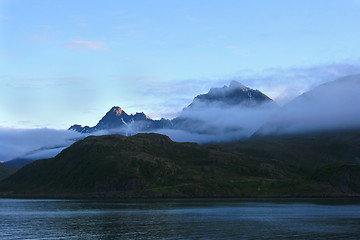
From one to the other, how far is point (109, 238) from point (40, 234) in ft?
78.6

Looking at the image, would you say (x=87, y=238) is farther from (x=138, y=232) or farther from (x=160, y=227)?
(x=160, y=227)

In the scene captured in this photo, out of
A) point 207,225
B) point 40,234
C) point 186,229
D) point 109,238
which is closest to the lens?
point 109,238

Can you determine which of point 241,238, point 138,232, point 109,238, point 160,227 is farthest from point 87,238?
point 241,238

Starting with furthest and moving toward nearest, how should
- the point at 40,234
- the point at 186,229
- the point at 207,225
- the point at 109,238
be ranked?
the point at 207,225 → the point at 186,229 → the point at 40,234 → the point at 109,238

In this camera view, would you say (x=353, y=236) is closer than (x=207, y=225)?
Yes

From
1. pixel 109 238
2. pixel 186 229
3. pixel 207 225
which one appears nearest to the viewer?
pixel 109 238

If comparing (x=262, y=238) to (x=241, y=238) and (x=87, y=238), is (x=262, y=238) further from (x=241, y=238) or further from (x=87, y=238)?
(x=87, y=238)

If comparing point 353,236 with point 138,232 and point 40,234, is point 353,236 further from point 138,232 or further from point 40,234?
point 40,234

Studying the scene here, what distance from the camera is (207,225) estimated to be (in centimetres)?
14500

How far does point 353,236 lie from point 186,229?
161 ft

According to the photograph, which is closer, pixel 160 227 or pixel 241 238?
pixel 241 238

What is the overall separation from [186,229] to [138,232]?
653 inches

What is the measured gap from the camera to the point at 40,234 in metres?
120

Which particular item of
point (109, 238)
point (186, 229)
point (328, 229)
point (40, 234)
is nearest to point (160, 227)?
point (186, 229)
